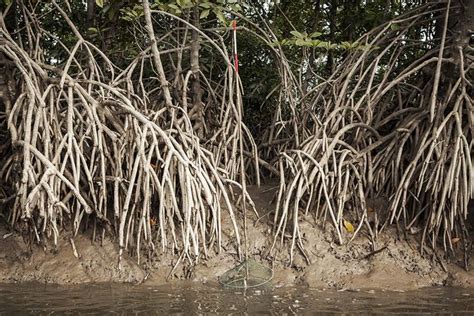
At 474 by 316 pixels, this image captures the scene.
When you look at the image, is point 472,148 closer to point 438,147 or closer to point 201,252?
point 438,147

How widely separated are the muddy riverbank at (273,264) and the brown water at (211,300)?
17 centimetres

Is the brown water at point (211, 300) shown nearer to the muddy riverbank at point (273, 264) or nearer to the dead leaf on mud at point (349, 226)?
the muddy riverbank at point (273, 264)

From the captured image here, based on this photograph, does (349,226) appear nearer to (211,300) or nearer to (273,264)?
(273,264)

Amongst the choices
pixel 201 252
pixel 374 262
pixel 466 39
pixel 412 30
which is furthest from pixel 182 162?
pixel 412 30

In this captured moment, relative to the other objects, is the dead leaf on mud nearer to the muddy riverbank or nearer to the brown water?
the muddy riverbank

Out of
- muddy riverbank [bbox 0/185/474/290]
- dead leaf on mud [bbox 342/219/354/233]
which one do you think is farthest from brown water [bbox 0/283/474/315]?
dead leaf on mud [bbox 342/219/354/233]

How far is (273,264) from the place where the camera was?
17.1ft

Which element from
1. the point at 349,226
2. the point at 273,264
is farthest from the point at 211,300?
the point at 349,226

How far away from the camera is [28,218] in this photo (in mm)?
4602

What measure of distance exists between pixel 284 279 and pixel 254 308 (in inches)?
34.5

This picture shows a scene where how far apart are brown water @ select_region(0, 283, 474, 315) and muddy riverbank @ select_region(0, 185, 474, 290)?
0.57ft

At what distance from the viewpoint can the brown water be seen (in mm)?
4176

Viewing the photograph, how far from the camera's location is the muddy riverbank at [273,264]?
504 centimetres

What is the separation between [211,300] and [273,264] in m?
0.89
